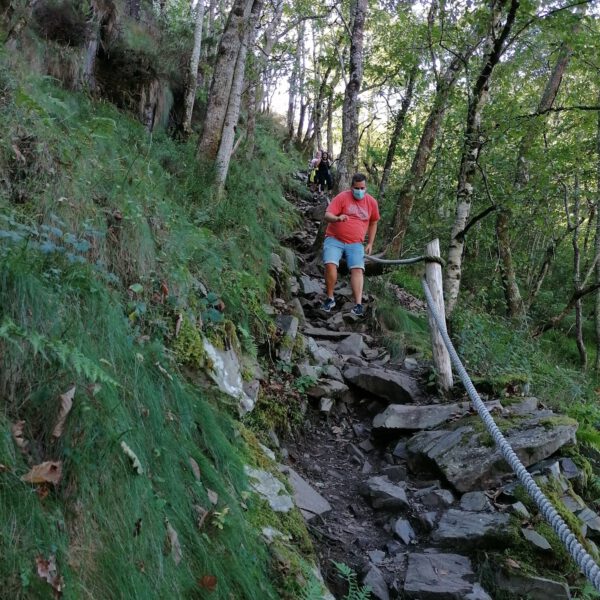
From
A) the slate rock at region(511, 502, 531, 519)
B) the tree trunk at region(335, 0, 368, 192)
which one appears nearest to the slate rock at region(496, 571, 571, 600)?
the slate rock at region(511, 502, 531, 519)

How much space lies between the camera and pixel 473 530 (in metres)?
3.92

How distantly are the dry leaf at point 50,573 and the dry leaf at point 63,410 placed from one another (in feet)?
1.71

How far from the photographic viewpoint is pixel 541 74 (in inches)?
694

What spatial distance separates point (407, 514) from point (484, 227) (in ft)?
34.5

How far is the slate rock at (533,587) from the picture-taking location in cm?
343

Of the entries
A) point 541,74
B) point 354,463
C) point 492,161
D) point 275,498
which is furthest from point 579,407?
point 541,74

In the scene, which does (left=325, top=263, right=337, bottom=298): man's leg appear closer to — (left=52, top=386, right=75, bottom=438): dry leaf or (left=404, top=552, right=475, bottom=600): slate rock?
(left=404, top=552, right=475, bottom=600): slate rock

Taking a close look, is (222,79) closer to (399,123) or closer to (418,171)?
(418,171)

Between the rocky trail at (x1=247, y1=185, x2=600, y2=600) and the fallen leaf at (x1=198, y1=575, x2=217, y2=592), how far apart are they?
127 cm

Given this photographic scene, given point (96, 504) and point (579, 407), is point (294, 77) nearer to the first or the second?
point (579, 407)

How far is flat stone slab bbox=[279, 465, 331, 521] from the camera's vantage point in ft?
13.4

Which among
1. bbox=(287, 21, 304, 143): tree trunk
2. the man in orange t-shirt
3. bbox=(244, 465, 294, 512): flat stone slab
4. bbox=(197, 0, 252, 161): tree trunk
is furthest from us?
bbox=(287, 21, 304, 143): tree trunk

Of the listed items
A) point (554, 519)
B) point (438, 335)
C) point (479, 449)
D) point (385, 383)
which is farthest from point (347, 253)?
point (554, 519)

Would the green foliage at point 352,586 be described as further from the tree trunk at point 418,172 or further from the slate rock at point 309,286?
the tree trunk at point 418,172
